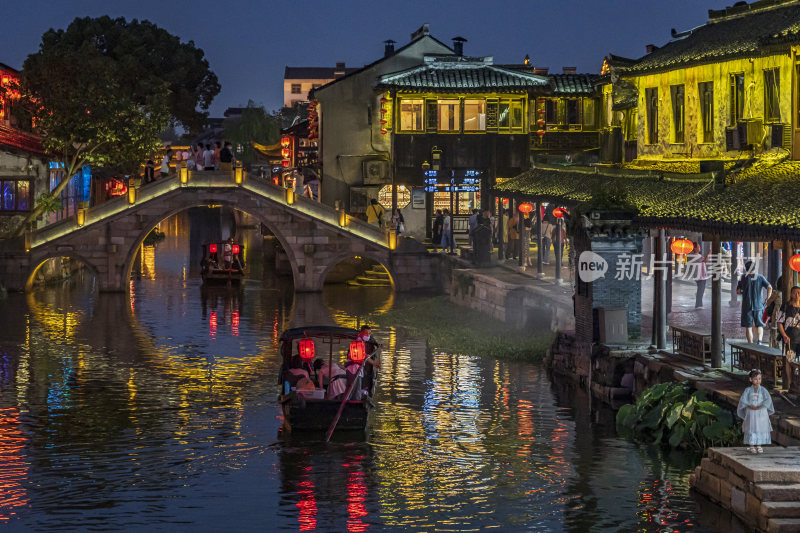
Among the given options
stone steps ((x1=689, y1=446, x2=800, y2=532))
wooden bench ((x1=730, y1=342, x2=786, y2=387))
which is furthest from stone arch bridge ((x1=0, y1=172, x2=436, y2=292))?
stone steps ((x1=689, y1=446, x2=800, y2=532))

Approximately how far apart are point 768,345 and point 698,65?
29.6ft

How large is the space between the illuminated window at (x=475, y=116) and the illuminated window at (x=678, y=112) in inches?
845

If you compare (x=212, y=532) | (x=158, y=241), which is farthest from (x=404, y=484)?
(x=158, y=241)

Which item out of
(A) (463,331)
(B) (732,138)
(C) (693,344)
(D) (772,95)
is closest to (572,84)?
(A) (463,331)

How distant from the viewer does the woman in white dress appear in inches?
763

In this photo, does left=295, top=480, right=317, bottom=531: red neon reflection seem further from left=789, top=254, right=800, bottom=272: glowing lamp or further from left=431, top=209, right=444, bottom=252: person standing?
left=431, top=209, right=444, bottom=252: person standing

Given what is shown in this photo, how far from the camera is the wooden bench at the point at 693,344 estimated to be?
1015 inches

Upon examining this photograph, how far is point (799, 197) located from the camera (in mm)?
23703

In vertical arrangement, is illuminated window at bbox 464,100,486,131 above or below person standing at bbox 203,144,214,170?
above

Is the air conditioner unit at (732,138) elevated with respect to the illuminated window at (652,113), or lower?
lower

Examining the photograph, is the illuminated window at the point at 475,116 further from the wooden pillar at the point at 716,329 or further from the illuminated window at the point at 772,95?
the wooden pillar at the point at 716,329

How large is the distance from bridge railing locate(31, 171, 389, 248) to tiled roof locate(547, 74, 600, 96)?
452 inches

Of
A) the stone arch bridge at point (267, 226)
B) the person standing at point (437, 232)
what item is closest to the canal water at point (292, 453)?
the stone arch bridge at point (267, 226)

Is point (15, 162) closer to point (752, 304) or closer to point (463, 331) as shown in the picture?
point (463, 331)
